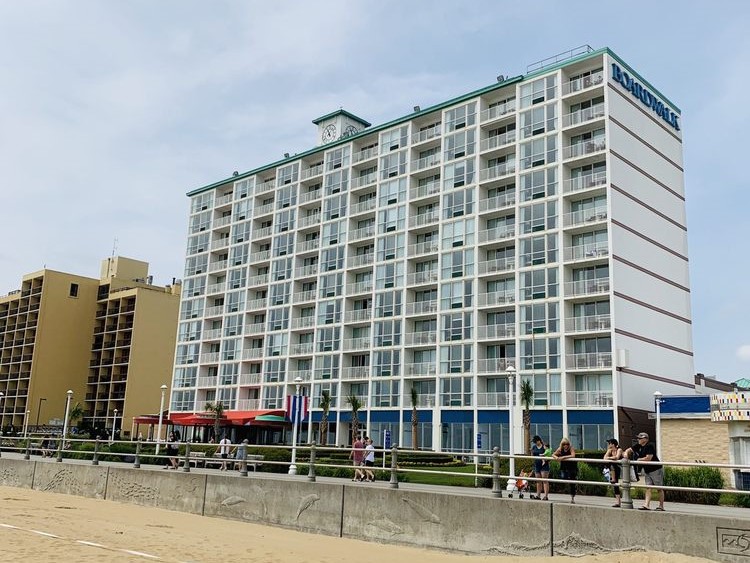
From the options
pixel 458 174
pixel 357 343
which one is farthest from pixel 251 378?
pixel 458 174

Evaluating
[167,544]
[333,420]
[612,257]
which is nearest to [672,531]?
[167,544]

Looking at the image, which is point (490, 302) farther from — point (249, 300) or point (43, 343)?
point (43, 343)

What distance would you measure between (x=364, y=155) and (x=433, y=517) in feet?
183

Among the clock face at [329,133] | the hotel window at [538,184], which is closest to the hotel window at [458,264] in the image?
the hotel window at [538,184]

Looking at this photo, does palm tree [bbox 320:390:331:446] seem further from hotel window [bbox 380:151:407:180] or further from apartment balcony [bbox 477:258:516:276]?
hotel window [bbox 380:151:407:180]

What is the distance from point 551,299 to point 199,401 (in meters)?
41.0

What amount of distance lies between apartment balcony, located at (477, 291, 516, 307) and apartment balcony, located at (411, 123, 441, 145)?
15.2 meters

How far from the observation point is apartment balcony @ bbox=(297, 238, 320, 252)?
69.8 m

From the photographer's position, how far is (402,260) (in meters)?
61.7

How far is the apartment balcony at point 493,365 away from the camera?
5303 centimetres

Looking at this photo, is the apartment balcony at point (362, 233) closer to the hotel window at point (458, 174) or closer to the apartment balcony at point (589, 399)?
the hotel window at point (458, 174)

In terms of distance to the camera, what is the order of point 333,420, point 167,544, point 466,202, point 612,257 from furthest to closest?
point 333,420, point 466,202, point 612,257, point 167,544

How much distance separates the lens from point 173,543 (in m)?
14.0

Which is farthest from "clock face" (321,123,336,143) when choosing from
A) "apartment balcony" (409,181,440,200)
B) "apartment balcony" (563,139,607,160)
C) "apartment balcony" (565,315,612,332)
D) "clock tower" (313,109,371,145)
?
"apartment balcony" (565,315,612,332)
